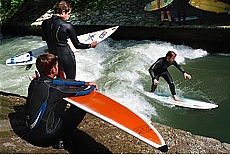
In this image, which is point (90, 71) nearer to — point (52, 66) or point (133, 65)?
point (133, 65)

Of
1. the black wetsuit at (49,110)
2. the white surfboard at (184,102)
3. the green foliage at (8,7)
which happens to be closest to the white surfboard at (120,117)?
the black wetsuit at (49,110)

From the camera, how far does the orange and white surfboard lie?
3.18m

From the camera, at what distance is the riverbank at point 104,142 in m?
3.45

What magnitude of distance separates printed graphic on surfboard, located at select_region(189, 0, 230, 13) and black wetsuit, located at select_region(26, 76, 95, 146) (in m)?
8.32

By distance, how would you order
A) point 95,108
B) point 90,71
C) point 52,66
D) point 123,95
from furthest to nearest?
point 90,71, point 123,95, point 95,108, point 52,66

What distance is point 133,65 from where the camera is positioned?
8.98m

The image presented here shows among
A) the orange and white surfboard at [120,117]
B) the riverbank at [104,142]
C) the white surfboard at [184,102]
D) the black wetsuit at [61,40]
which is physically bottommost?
the white surfboard at [184,102]

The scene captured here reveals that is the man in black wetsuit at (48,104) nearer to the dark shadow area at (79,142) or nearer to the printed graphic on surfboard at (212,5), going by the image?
the dark shadow area at (79,142)

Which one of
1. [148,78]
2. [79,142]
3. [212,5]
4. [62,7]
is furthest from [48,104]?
[212,5]

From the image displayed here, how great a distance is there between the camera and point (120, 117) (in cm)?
344

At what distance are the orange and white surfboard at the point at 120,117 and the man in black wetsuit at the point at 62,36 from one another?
38.6 inches

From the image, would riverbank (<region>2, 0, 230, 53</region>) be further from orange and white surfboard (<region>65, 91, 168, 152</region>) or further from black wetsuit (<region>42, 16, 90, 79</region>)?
orange and white surfboard (<region>65, 91, 168, 152</region>)

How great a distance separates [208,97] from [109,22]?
18.9ft

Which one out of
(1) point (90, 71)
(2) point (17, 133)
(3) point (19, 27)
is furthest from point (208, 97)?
(3) point (19, 27)
